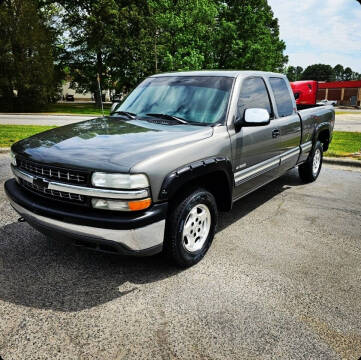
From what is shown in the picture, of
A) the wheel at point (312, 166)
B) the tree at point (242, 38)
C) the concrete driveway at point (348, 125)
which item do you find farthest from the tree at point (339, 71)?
the wheel at point (312, 166)

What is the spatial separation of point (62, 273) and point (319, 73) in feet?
479

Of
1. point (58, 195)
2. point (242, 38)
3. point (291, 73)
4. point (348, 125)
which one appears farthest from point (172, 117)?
point (291, 73)

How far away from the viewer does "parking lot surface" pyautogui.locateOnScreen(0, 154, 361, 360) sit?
229 cm

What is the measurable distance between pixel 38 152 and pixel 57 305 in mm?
1297

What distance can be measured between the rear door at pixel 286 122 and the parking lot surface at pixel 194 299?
120cm

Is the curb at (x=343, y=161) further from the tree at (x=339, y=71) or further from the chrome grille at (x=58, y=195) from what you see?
the tree at (x=339, y=71)

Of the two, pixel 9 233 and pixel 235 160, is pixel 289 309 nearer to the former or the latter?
pixel 235 160

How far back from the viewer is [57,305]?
269 cm

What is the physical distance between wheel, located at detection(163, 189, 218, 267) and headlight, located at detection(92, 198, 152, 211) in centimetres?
37

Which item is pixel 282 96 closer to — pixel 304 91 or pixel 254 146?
pixel 254 146

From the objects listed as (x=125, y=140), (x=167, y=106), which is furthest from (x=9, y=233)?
(x=167, y=106)

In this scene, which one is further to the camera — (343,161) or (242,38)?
(242,38)

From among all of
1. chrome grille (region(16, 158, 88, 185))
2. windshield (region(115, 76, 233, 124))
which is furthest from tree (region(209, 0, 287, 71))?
chrome grille (region(16, 158, 88, 185))

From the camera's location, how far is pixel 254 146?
3.99m
